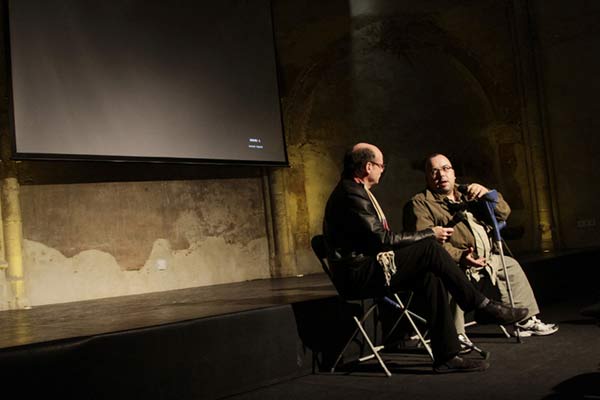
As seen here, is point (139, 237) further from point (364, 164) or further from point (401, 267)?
point (401, 267)

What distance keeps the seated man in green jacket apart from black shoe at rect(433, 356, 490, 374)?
748mm

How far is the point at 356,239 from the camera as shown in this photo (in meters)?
3.19

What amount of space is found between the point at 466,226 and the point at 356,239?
1.00m

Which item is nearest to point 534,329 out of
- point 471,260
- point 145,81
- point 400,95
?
point 471,260

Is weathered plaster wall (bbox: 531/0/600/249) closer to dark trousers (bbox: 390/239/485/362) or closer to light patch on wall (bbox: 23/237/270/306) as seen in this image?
light patch on wall (bbox: 23/237/270/306)

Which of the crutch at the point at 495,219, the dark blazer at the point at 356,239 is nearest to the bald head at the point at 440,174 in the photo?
the crutch at the point at 495,219

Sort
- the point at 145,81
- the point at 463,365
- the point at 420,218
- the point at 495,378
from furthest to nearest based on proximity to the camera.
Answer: the point at 145,81
the point at 420,218
the point at 463,365
the point at 495,378

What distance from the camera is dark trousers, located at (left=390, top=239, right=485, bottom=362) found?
9.88 ft

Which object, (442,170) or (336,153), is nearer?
(442,170)

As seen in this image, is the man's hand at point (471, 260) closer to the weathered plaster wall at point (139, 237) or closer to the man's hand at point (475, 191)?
the man's hand at point (475, 191)

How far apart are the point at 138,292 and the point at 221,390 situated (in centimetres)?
445

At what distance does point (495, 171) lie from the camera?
28.8 feet

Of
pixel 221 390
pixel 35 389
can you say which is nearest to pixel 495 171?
pixel 221 390

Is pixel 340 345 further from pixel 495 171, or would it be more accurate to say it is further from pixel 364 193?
pixel 495 171
